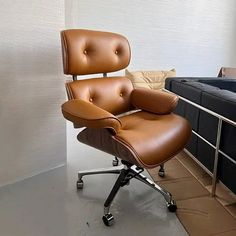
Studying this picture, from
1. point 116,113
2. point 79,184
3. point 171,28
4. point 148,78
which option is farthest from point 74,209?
point 171,28

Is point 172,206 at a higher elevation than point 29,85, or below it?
below

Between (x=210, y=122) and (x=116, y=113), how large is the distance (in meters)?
0.58

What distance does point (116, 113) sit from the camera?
175 cm

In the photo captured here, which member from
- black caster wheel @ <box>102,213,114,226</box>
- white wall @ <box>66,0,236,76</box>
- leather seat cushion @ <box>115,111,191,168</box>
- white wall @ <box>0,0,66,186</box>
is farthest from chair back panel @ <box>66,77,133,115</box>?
white wall @ <box>66,0,236,76</box>

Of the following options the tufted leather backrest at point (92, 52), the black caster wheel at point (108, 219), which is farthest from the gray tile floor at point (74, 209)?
the tufted leather backrest at point (92, 52)

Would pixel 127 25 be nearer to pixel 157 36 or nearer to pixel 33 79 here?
pixel 157 36

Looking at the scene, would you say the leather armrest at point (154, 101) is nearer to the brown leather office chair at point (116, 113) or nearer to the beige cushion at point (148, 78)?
the brown leather office chair at point (116, 113)

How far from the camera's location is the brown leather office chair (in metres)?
1.25

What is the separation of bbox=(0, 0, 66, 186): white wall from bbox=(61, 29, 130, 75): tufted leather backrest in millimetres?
230

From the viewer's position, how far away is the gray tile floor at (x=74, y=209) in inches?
52.1

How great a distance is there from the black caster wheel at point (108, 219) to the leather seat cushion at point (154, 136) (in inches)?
13.8

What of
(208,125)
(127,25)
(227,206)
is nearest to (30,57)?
(208,125)

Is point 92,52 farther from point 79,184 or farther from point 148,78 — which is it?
point 148,78

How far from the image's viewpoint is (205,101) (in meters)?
1.67
